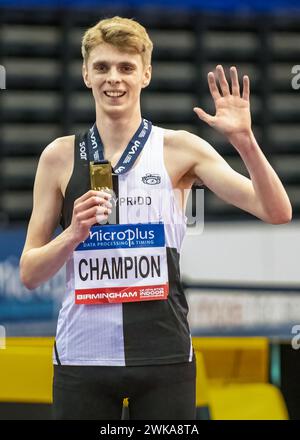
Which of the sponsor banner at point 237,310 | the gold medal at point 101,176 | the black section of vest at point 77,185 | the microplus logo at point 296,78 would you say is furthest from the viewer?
the microplus logo at point 296,78

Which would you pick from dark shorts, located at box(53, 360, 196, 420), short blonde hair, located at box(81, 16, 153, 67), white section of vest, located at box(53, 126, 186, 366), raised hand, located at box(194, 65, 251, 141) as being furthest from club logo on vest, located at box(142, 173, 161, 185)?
dark shorts, located at box(53, 360, 196, 420)

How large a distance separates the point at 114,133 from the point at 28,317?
21.9ft

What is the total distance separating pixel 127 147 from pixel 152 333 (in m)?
0.63

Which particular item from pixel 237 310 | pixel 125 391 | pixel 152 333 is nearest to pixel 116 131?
pixel 152 333

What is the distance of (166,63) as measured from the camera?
1345 centimetres

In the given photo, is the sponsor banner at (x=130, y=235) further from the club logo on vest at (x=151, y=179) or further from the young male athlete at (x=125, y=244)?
the club logo on vest at (x=151, y=179)

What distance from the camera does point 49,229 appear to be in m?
3.32

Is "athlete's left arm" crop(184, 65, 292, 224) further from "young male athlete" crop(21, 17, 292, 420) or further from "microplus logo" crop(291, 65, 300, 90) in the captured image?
"microplus logo" crop(291, 65, 300, 90)

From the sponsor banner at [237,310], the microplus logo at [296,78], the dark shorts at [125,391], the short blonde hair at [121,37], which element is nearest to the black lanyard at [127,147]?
the short blonde hair at [121,37]

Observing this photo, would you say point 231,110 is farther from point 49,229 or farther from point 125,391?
point 125,391

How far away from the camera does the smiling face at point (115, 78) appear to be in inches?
126

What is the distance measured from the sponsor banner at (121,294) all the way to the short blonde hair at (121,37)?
76 centimetres

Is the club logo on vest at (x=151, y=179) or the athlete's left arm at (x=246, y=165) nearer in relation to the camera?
the athlete's left arm at (x=246, y=165)

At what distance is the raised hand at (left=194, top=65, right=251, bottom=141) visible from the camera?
3027mm
